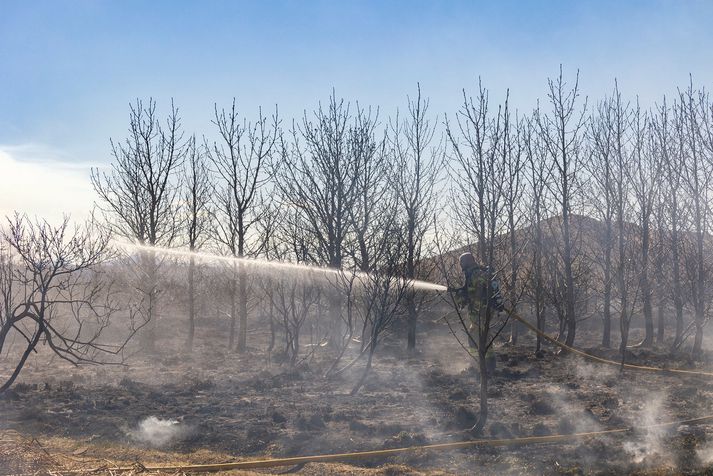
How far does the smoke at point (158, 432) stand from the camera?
7.50m

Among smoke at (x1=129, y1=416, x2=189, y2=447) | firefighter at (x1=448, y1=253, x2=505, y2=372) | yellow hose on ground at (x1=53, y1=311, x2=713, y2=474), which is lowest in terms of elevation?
Result: smoke at (x1=129, y1=416, x2=189, y2=447)

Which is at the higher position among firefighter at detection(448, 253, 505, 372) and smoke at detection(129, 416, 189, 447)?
firefighter at detection(448, 253, 505, 372)

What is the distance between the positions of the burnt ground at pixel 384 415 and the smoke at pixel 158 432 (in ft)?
0.16

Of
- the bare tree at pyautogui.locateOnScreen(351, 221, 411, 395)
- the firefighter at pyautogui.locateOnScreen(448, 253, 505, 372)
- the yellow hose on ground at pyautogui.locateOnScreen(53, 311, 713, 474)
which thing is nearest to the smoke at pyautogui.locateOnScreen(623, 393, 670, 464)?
the yellow hose on ground at pyautogui.locateOnScreen(53, 311, 713, 474)

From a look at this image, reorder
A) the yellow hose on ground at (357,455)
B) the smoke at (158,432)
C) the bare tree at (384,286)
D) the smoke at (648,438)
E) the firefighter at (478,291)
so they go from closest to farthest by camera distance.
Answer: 1. the yellow hose on ground at (357,455)
2. the smoke at (648,438)
3. the firefighter at (478,291)
4. the smoke at (158,432)
5. the bare tree at (384,286)

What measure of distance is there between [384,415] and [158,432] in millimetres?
3007

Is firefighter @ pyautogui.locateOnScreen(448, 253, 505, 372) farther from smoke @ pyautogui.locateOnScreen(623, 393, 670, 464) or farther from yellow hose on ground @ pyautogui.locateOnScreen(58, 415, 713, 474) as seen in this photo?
smoke @ pyautogui.locateOnScreen(623, 393, 670, 464)

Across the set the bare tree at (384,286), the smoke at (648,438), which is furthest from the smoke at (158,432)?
the smoke at (648,438)

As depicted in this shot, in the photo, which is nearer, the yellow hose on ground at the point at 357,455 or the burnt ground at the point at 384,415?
the yellow hose on ground at the point at 357,455

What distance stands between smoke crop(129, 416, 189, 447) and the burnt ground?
0.16ft

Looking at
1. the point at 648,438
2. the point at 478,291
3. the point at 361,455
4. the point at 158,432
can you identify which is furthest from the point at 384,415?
the point at 648,438

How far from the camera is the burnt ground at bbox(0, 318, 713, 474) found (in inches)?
256

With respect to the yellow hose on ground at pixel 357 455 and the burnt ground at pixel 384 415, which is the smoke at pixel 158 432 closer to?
the burnt ground at pixel 384 415

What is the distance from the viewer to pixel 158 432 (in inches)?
310
